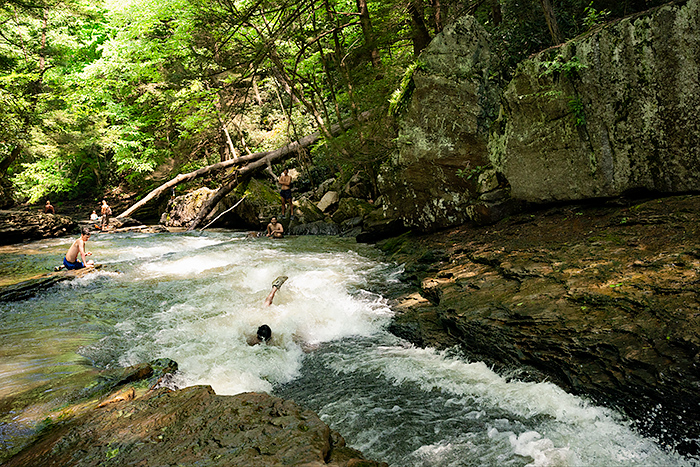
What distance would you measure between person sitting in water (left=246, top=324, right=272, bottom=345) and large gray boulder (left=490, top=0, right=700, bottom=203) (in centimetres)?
479

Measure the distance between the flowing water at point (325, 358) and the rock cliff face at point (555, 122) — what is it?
8.05 feet

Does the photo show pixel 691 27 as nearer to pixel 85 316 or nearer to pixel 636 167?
pixel 636 167

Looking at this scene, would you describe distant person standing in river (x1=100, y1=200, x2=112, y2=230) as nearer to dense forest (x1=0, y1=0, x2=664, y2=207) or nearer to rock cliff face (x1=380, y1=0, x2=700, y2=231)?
dense forest (x1=0, y1=0, x2=664, y2=207)

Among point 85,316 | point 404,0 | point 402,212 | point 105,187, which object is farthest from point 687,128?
point 105,187

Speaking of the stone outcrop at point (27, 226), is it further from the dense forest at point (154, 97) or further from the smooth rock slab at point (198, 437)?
the smooth rock slab at point (198, 437)

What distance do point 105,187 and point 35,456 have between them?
31245 mm

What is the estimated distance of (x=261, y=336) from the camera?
5.31 metres

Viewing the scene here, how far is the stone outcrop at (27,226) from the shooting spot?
15.8 meters

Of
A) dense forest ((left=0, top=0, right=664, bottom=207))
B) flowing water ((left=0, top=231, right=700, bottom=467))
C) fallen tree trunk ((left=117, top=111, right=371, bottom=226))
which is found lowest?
flowing water ((left=0, top=231, right=700, bottom=467))

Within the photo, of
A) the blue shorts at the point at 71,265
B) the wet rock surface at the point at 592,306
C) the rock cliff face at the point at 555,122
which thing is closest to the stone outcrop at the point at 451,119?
the rock cliff face at the point at 555,122

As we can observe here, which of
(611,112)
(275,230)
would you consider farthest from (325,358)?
(275,230)

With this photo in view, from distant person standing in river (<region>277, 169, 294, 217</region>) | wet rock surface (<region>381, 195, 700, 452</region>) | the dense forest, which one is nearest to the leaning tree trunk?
the dense forest

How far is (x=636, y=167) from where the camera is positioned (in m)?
5.27

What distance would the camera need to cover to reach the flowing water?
9.91 ft
